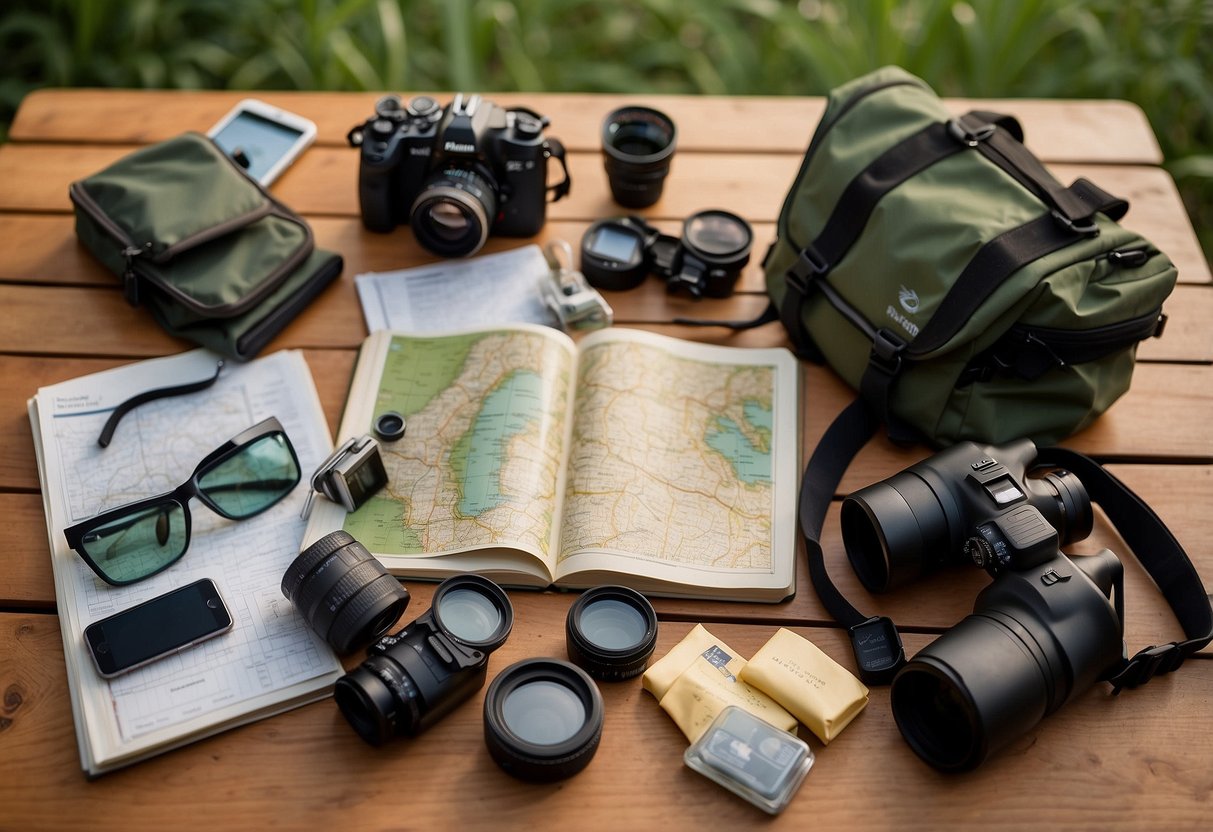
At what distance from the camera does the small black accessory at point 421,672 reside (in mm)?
1349

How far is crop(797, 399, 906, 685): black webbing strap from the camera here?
148 cm

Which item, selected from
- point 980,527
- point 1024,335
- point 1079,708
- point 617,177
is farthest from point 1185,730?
point 617,177

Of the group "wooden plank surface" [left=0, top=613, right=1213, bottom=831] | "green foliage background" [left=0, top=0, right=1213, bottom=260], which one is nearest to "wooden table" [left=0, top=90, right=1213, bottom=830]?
"wooden plank surface" [left=0, top=613, right=1213, bottom=831]

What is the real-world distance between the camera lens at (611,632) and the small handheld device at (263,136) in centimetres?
120

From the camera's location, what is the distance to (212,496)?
1.60m

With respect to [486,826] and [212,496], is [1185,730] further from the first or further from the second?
[212,496]

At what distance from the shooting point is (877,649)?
1.49 meters

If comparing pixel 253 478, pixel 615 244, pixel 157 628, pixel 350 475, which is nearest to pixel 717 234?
pixel 615 244

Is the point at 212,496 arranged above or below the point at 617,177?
below

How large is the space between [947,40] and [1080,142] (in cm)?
69

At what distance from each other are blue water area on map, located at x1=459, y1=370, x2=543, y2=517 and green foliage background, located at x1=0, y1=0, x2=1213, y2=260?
50.6 inches

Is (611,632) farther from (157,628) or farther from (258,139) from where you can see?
(258,139)

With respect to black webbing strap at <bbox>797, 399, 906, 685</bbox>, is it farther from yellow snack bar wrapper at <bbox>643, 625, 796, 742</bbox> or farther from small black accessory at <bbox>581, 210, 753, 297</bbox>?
small black accessory at <bbox>581, 210, 753, 297</bbox>

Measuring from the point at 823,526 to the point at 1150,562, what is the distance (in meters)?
0.49
